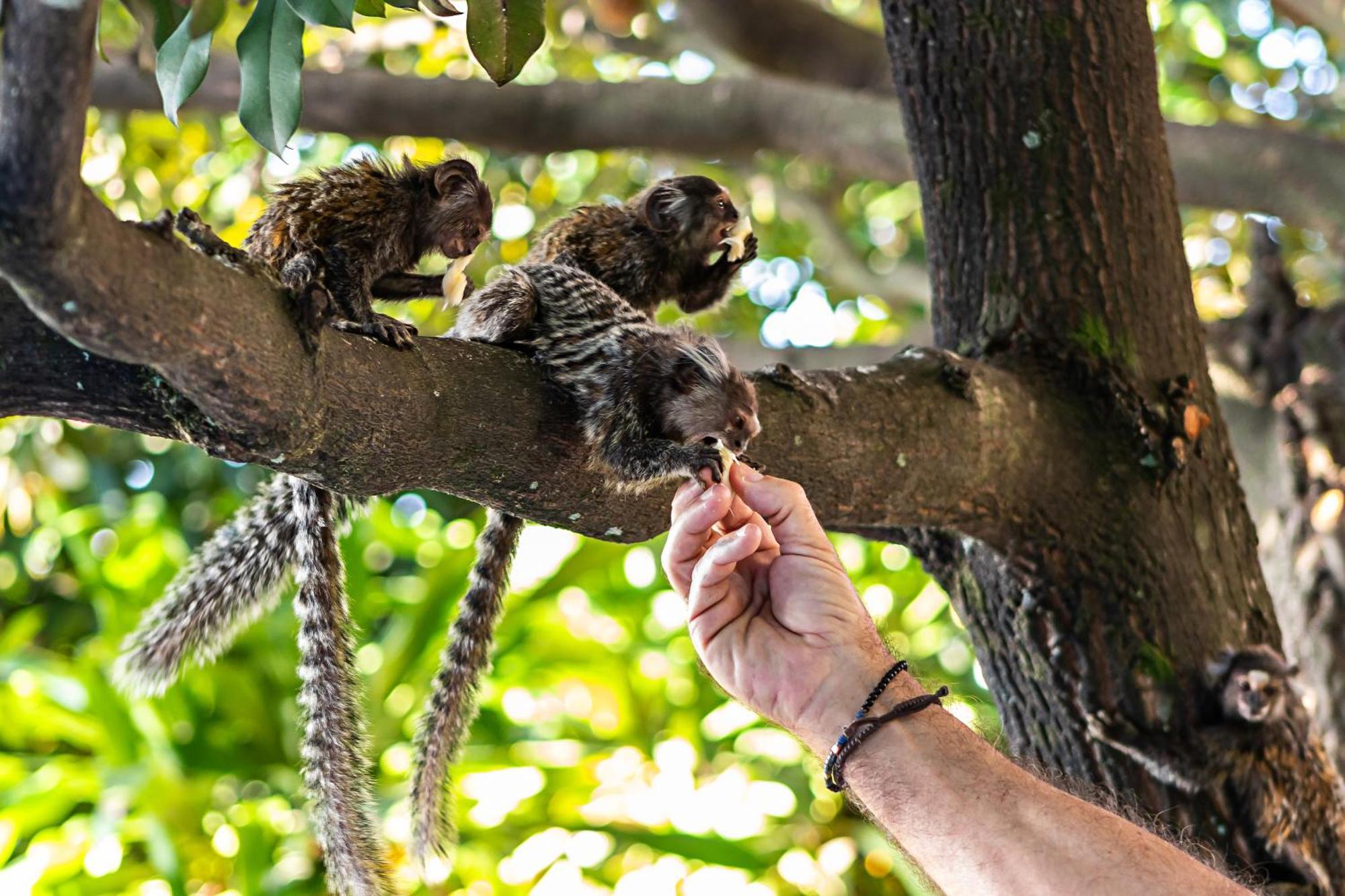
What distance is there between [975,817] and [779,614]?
336 millimetres

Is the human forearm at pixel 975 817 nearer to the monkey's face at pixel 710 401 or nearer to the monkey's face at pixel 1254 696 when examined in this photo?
the monkey's face at pixel 710 401

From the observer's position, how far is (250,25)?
1251 mm

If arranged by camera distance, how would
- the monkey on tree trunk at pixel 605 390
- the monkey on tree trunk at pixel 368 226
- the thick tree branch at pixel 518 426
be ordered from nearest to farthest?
the thick tree branch at pixel 518 426, the monkey on tree trunk at pixel 605 390, the monkey on tree trunk at pixel 368 226

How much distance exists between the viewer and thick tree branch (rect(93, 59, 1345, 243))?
2.80 metres

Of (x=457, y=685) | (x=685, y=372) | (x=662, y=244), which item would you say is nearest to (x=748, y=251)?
(x=662, y=244)

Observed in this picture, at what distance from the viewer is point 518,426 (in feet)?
4.25

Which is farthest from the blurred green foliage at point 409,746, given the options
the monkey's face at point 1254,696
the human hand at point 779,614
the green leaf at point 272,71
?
the green leaf at point 272,71

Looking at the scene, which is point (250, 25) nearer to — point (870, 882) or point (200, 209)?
point (200, 209)

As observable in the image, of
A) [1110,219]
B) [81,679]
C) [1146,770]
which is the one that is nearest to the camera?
[1146,770]

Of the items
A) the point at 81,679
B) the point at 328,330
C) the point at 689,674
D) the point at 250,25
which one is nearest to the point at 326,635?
the point at 328,330

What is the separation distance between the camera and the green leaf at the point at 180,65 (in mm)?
1216

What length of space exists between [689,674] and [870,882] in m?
0.86

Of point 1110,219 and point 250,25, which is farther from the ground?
point 250,25

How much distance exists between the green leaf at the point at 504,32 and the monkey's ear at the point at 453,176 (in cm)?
39
